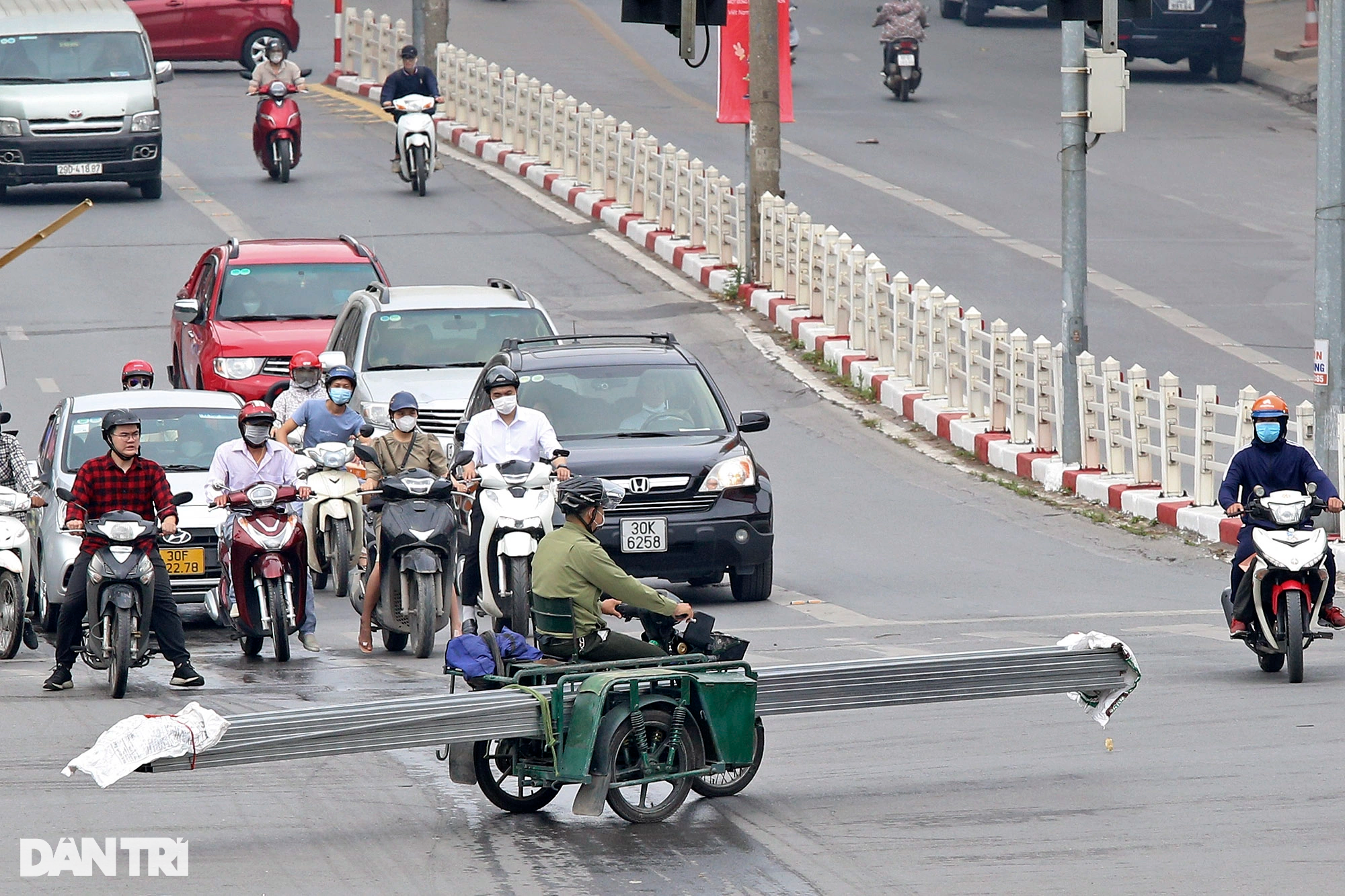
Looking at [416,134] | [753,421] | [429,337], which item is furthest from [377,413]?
[416,134]

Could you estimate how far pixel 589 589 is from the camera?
369 inches

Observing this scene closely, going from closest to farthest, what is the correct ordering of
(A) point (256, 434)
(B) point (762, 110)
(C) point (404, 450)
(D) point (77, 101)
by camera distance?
(A) point (256, 434) → (C) point (404, 450) → (B) point (762, 110) → (D) point (77, 101)

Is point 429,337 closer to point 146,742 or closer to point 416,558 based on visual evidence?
point 416,558

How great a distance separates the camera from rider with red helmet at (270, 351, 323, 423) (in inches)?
640

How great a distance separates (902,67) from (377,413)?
76.2 ft

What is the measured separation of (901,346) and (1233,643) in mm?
9801

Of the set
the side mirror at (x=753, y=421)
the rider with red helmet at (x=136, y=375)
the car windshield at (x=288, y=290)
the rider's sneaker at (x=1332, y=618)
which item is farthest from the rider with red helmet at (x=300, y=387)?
the rider's sneaker at (x=1332, y=618)

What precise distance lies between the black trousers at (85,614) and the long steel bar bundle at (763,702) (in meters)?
2.72

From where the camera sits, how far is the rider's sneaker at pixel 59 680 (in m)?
12.0

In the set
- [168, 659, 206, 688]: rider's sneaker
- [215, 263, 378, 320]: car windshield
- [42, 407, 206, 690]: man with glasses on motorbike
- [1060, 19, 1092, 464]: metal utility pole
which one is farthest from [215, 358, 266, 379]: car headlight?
[168, 659, 206, 688]: rider's sneaker

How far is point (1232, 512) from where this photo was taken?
39.7 ft

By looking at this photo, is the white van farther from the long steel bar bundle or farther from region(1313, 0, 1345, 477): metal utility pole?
the long steel bar bundle

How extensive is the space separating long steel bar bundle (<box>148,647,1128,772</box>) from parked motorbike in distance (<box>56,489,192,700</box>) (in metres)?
2.55

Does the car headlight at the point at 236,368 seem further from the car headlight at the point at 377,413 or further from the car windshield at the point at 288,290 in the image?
the car headlight at the point at 377,413
